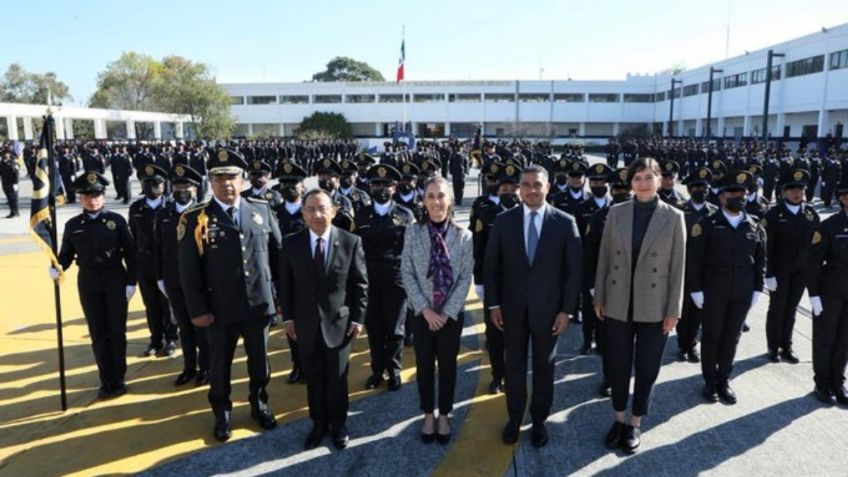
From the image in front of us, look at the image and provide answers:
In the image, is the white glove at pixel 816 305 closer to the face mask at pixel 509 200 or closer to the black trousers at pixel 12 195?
the face mask at pixel 509 200

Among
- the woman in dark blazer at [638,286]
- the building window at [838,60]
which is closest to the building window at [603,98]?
the building window at [838,60]

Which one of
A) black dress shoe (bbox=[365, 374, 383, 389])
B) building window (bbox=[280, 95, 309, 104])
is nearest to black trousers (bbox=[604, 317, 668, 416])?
black dress shoe (bbox=[365, 374, 383, 389])

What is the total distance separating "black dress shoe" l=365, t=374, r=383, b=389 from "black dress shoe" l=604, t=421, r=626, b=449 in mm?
2065

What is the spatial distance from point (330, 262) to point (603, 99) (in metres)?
71.3

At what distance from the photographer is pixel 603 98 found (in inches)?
2744

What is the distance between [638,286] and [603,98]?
70.7 m

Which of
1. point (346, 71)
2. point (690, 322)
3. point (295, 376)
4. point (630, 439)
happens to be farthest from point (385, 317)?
point (346, 71)

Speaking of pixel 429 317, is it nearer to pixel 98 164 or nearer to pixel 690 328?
pixel 690 328

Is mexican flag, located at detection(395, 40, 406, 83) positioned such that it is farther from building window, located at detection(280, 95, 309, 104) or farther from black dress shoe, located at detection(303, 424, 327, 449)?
building window, located at detection(280, 95, 309, 104)

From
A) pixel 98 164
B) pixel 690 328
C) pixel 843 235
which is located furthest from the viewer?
pixel 98 164

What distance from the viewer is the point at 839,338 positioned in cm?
495

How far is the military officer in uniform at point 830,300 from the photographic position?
489cm

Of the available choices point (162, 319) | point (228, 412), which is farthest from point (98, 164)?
point (228, 412)

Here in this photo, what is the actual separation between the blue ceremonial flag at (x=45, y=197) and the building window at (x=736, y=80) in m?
56.6
